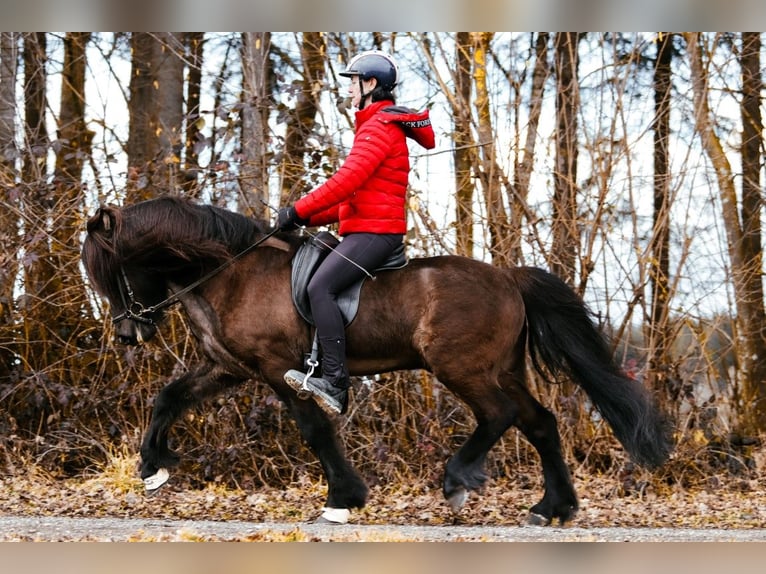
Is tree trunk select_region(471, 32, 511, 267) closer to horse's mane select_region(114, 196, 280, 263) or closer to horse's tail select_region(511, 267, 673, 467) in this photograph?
horse's tail select_region(511, 267, 673, 467)

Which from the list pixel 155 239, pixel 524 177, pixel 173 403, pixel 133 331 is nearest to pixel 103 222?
pixel 155 239

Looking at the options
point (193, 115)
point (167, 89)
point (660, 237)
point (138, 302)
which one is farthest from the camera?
point (167, 89)

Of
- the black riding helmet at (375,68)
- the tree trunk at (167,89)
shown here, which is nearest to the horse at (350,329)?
the black riding helmet at (375,68)

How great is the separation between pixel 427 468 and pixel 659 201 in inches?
163

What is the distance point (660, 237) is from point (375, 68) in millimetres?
4840

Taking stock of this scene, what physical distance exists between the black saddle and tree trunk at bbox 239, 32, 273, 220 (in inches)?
125

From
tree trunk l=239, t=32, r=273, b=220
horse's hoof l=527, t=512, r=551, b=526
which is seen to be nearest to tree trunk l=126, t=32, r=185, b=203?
tree trunk l=239, t=32, r=273, b=220

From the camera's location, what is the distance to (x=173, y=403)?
7.77 metres

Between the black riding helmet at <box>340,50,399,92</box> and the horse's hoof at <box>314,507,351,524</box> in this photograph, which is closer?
the black riding helmet at <box>340,50,399,92</box>

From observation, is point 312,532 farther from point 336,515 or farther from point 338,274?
point 338,274

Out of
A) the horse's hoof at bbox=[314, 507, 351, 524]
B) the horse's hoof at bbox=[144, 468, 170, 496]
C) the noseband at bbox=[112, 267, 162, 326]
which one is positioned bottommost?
the horse's hoof at bbox=[314, 507, 351, 524]

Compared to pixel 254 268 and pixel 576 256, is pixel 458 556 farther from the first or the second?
pixel 576 256

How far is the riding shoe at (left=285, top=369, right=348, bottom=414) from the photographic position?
23.1 feet
